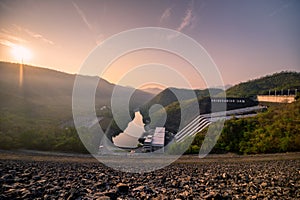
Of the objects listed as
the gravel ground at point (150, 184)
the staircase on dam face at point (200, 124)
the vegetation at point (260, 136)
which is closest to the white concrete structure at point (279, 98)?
the staircase on dam face at point (200, 124)

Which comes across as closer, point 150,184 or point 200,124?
→ point 150,184

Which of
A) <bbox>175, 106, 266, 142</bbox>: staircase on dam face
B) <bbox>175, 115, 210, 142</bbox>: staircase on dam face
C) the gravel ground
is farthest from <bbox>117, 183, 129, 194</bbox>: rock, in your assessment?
<bbox>175, 106, 266, 142</bbox>: staircase on dam face

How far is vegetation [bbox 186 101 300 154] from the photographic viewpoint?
10008 mm

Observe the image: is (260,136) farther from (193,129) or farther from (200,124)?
(200,124)

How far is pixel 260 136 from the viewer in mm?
11586

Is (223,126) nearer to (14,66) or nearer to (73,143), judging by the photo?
(73,143)

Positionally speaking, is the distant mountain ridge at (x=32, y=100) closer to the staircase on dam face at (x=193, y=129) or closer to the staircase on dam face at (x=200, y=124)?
the staircase on dam face at (x=193, y=129)

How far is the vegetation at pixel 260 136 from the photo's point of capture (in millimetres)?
10008

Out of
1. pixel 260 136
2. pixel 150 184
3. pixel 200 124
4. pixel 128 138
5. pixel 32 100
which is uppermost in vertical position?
pixel 32 100

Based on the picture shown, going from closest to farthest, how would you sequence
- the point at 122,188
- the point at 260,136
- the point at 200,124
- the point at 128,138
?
the point at 122,188
the point at 260,136
the point at 200,124
the point at 128,138

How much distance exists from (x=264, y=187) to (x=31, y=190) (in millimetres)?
5728

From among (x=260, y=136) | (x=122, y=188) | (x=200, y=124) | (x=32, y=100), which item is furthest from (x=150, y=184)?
(x=32, y=100)

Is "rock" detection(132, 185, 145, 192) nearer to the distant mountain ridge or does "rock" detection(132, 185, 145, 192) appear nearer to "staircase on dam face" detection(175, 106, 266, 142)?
"staircase on dam face" detection(175, 106, 266, 142)

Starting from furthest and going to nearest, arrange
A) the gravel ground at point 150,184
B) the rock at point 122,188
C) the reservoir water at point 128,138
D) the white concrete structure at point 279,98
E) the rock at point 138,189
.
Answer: the reservoir water at point 128,138, the white concrete structure at point 279,98, the rock at point 138,189, the rock at point 122,188, the gravel ground at point 150,184
